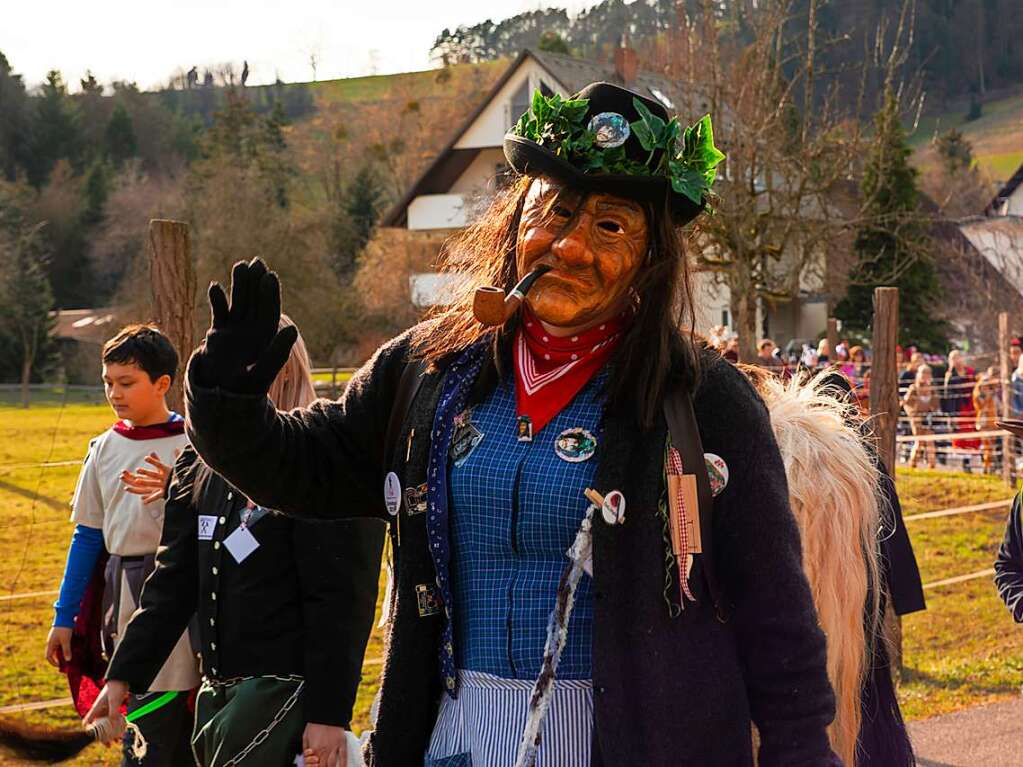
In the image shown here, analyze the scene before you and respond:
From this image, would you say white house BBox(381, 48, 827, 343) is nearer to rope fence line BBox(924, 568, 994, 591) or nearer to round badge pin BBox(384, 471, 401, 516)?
rope fence line BBox(924, 568, 994, 591)

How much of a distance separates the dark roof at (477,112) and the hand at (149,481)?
22.7 metres

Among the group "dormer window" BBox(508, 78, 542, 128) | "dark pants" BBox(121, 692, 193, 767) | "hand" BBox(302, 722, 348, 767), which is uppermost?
"dormer window" BBox(508, 78, 542, 128)

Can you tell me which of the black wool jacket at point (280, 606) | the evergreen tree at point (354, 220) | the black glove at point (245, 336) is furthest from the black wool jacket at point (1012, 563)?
the evergreen tree at point (354, 220)

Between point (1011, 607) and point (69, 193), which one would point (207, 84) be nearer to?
point (69, 193)

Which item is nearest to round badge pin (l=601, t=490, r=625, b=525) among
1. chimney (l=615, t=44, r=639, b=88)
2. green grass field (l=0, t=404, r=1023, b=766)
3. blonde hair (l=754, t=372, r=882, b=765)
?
blonde hair (l=754, t=372, r=882, b=765)

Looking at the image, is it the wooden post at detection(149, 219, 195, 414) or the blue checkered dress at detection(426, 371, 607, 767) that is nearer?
the blue checkered dress at detection(426, 371, 607, 767)

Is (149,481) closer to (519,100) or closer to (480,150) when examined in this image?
(519,100)

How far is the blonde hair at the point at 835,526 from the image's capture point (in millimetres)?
3186

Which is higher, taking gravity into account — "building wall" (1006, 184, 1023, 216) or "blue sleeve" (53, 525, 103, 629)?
"building wall" (1006, 184, 1023, 216)

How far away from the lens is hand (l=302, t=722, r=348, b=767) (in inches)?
131

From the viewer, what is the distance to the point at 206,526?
3.59 meters

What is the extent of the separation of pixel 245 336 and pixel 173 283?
361 centimetres

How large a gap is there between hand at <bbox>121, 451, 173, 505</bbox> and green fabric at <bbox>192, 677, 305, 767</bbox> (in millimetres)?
869

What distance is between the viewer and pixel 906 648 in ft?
29.1
